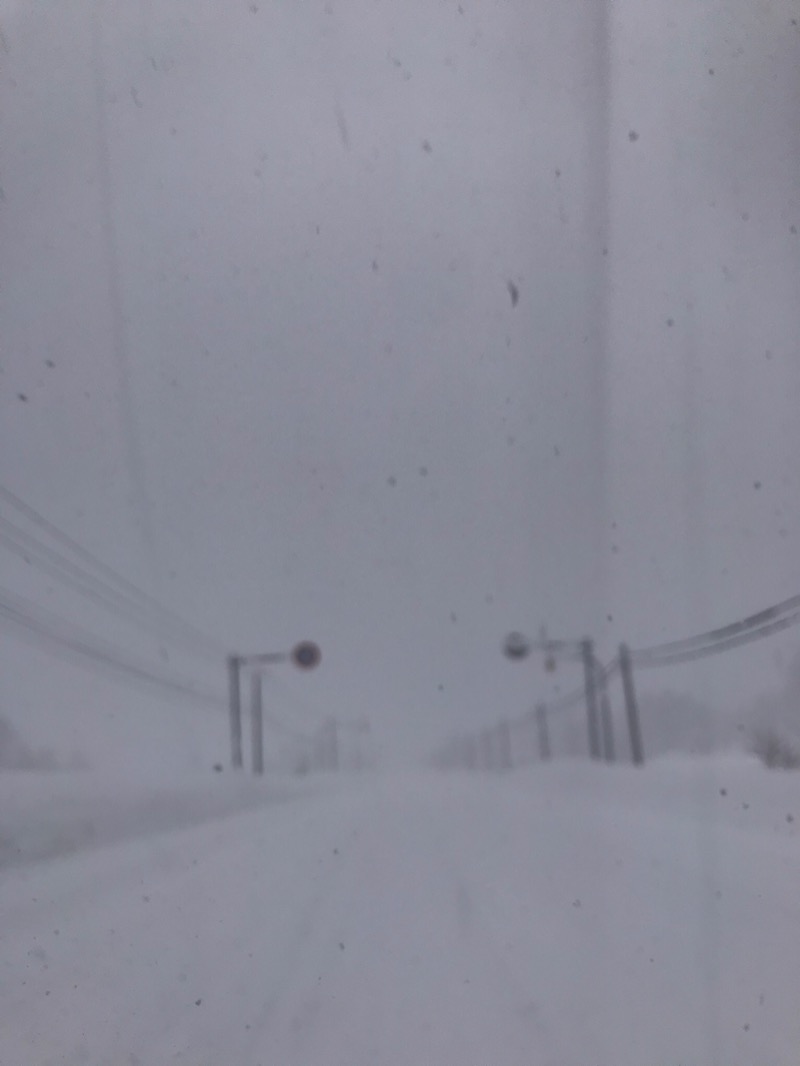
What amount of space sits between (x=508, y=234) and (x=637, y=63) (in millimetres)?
920

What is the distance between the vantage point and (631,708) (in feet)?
27.7

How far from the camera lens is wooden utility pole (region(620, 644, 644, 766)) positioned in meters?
5.79

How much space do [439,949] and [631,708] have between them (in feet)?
15.2

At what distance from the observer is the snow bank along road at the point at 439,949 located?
10.2 feet

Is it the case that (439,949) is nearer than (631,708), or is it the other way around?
(439,949)

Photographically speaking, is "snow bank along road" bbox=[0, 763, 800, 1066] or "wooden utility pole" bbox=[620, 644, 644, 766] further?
"wooden utility pole" bbox=[620, 644, 644, 766]

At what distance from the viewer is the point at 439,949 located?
4.16m

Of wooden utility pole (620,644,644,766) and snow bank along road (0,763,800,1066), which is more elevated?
wooden utility pole (620,644,644,766)

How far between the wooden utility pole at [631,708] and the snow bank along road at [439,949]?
0.70 m

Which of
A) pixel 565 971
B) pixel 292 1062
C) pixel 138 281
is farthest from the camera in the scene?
pixel 138 281

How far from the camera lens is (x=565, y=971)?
147 inches

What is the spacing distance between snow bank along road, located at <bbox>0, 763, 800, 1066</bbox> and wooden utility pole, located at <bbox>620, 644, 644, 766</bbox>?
701 millimetres

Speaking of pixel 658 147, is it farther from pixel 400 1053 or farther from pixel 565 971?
pixel 400 1053

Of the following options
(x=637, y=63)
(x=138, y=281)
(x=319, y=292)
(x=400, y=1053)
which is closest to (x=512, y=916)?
(x=400, y=1053)
